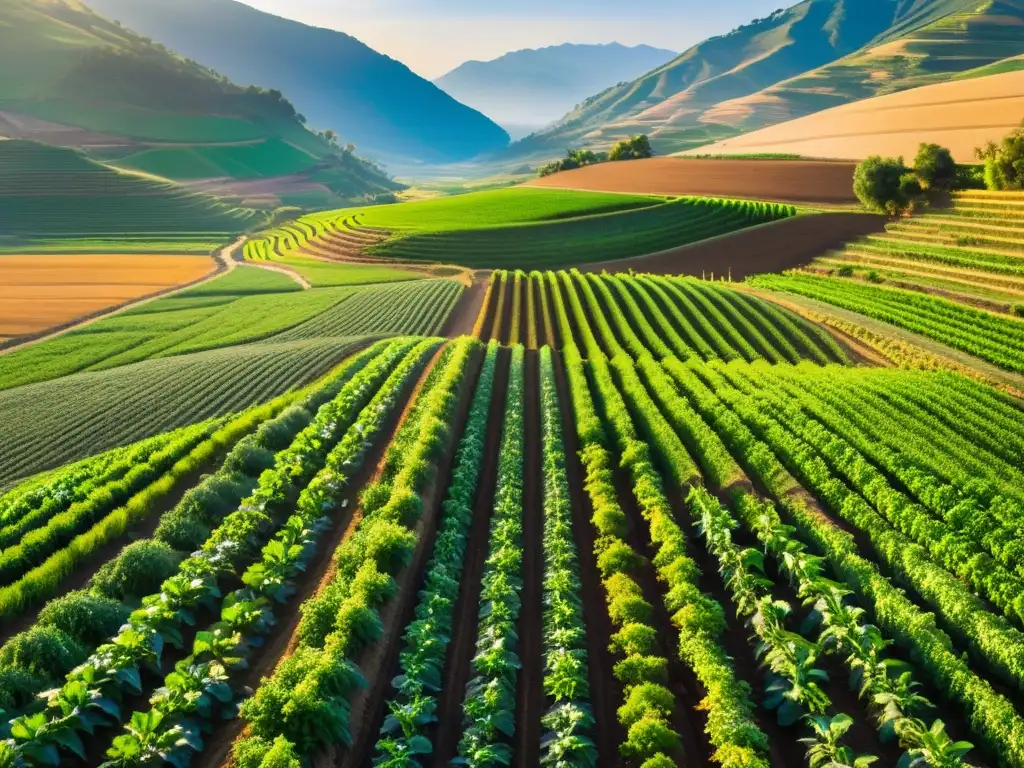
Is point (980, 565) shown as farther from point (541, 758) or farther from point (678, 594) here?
point (541, 758)

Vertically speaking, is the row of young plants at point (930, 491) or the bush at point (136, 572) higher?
the bush at point (136, 572)

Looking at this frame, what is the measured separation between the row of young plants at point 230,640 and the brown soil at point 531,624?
6419 millimetres

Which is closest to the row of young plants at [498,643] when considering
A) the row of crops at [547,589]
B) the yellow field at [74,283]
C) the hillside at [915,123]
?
the row of crops at [547,589]

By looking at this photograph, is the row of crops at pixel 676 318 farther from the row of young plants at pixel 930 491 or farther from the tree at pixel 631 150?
the tree at pixel 631 150

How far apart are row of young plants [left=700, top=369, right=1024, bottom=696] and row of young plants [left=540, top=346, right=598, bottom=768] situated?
8.86m

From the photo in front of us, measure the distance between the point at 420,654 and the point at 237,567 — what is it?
774cm

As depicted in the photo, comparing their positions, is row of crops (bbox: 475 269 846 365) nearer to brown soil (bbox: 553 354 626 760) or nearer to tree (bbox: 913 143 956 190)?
brown soil (bbox: 553 354 626 760)

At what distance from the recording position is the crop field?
80.8m

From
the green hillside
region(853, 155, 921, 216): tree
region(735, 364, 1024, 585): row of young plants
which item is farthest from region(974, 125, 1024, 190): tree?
the green hillside

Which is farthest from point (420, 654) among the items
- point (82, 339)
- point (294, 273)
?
point (294, 273)

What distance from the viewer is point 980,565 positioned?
16984 millimetres

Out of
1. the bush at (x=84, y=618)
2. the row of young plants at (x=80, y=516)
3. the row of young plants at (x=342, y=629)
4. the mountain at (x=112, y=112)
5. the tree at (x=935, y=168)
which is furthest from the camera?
the mountain at (x=112, y=112)

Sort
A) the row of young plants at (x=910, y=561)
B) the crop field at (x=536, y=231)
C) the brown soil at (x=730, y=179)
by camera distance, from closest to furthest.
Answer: the row of young plants at (x=910, y=561)
the crop field at (x=536, y=231)
the brown soil at (x=730, y=179)

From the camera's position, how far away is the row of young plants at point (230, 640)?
1226cm
